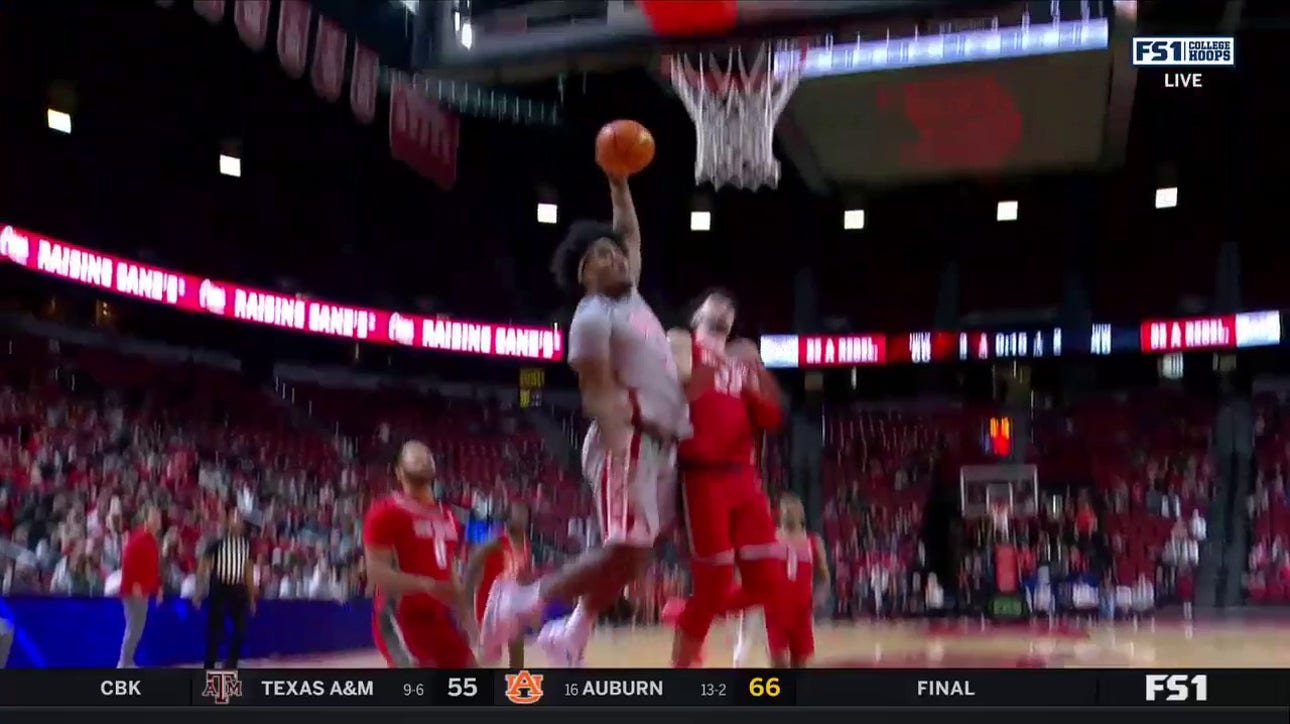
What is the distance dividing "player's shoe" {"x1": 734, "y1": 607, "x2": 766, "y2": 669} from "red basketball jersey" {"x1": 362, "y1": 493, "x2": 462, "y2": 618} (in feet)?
2.78

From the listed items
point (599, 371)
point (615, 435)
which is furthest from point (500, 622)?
point (599, 371)

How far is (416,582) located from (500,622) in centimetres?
27

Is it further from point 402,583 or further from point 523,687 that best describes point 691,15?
point 523,687

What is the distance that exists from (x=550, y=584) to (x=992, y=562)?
2430mm

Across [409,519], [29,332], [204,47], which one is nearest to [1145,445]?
[409,519]

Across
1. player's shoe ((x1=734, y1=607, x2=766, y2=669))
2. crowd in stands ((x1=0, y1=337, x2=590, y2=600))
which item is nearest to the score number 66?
player's shoe ((x1=734, y1=607, x2=766, y2=669))

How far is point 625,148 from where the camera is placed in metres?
3.04

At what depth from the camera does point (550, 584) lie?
3.16 m

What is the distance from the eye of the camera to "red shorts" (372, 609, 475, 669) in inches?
113

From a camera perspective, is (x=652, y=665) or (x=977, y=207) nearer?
(x=652, y=665)

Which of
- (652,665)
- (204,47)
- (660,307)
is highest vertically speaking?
(204,47)

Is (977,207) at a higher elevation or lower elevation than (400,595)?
higher

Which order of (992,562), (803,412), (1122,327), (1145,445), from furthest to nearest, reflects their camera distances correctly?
(1145,445) → (992,562) → (1122,327) → (803,412)

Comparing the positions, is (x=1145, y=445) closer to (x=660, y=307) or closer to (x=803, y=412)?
(x=803, y=412)
